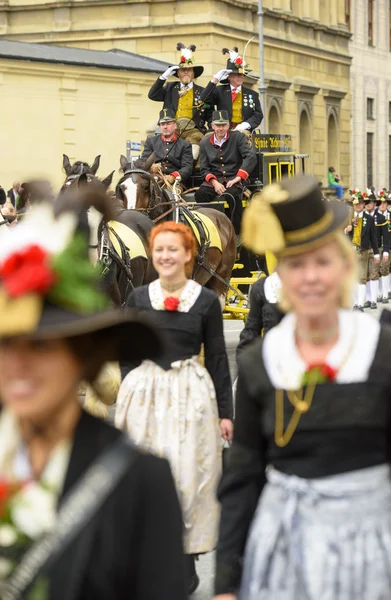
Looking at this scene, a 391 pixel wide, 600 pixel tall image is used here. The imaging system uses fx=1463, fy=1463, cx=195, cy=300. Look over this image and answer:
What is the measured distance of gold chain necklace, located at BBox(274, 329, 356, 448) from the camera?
364 cm

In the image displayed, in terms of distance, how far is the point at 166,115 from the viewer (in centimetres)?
1761

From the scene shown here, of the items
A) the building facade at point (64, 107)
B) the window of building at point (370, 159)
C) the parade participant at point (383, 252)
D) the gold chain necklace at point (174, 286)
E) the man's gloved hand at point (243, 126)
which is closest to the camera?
the gold chain necklace at point (174, 286)

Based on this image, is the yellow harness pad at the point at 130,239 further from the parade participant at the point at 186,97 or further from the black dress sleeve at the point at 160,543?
the black dress sleeve at the point at 160,543

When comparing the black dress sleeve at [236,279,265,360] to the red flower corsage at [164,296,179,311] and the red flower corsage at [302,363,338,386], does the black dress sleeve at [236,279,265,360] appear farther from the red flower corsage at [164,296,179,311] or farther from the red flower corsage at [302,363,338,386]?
the red flower corsage at [302,363,338,386]

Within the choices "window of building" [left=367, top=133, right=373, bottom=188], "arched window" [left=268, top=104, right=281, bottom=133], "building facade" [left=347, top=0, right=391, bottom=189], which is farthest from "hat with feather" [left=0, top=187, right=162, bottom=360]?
"window of building" [left=367, top=133, right=373, bottom=188]

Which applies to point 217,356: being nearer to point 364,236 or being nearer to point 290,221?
point 290,221

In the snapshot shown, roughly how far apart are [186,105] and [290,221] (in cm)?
1496

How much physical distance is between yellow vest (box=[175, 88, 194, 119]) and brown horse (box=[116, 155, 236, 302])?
2.61 metres

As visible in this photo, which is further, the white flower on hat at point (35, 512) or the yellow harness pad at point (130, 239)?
the yellow harness pad at point (130, 239)

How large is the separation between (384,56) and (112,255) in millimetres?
50410

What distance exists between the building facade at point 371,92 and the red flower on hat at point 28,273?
177 ft

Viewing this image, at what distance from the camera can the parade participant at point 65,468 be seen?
255cm

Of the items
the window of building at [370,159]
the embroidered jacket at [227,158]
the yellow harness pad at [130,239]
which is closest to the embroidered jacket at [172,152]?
the embroidered jacket at [227,158]

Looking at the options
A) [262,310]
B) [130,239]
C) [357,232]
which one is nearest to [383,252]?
[357,232]
